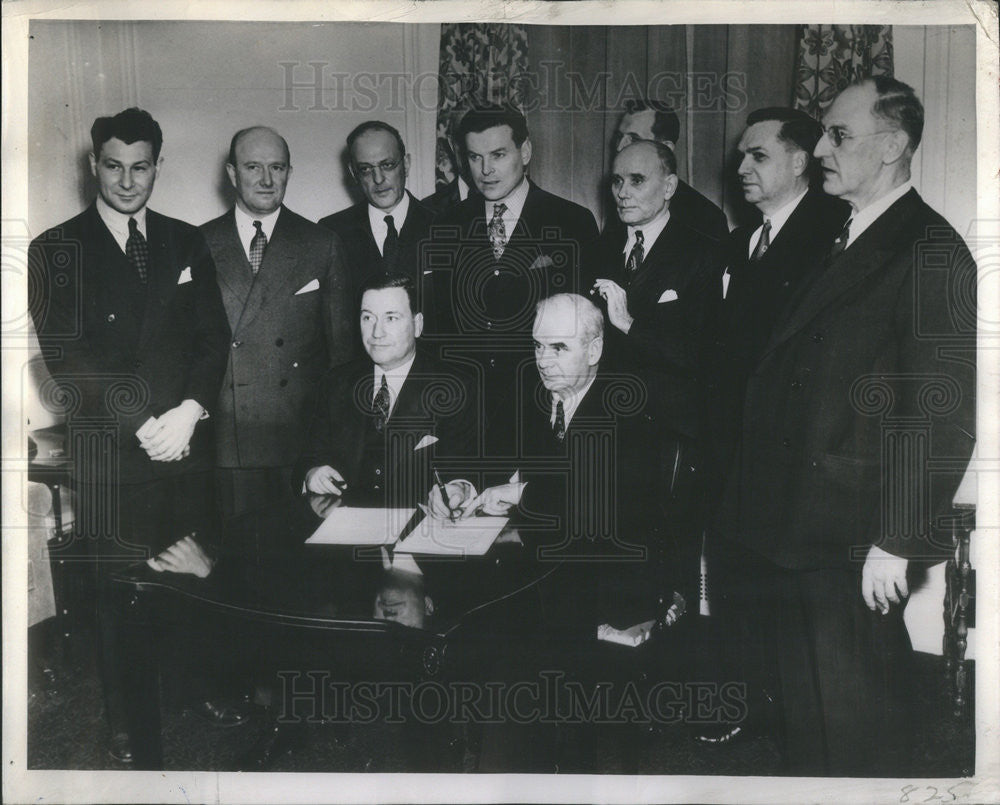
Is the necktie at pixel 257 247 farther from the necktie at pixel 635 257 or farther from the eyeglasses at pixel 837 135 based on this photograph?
the eyeglasses at pixel 837 135

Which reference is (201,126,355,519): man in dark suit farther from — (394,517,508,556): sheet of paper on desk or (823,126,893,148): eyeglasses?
(823,126,893,148): eyeglasses

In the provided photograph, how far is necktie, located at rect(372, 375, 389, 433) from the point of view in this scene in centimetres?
274

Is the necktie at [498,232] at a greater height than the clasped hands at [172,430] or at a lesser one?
greater

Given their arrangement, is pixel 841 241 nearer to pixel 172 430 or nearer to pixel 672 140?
pixel 672 140

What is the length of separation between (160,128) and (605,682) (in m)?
2.21

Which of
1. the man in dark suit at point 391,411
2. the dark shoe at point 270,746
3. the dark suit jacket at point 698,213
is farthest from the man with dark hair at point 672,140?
the dark shoe at point 270,746

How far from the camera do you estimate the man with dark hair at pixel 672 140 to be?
272 cm

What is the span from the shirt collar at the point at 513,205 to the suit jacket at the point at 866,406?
86cm

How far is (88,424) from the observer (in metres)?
2.78

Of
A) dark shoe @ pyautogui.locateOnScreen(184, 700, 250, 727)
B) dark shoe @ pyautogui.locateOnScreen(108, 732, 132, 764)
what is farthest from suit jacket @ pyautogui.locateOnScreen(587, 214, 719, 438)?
dark shoe @ pyautogui.locateOnScreen(108, 732, 132, 764)

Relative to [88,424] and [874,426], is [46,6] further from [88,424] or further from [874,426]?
[874,426]

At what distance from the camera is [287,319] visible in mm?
2760

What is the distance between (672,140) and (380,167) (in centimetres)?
91

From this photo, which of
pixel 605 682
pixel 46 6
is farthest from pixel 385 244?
pixel 605 682
